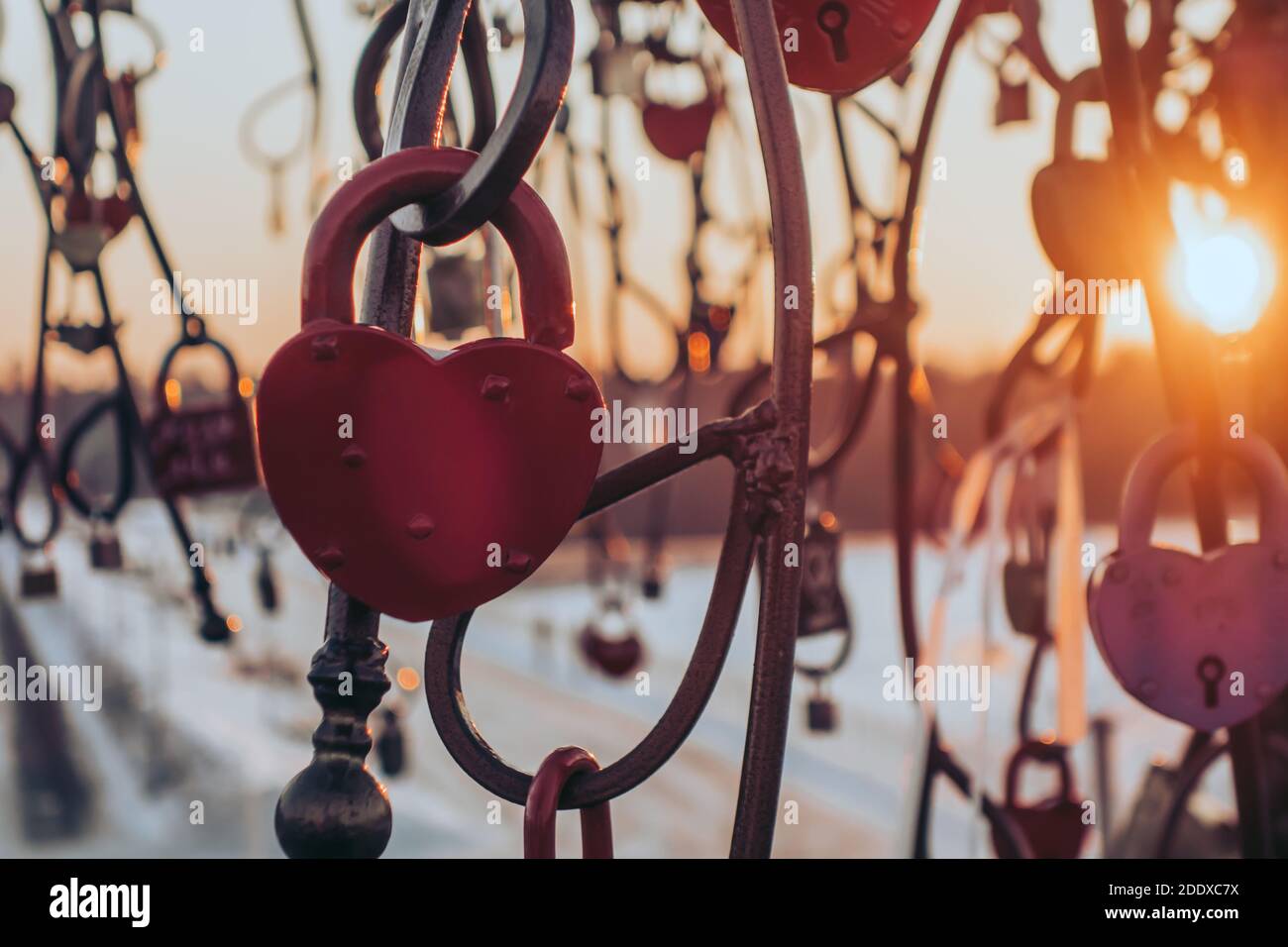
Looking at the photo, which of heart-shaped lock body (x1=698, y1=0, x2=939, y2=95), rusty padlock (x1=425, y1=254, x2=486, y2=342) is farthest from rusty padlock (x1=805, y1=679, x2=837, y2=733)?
heart-shaped lock body (x1=698, y1=0, x2=939, y2=95)

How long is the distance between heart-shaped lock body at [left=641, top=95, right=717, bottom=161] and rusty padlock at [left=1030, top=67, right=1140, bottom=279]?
1.48ft

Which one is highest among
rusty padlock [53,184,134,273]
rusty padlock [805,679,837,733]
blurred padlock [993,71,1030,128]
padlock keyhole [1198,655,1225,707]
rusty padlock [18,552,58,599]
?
blurred padlock [993,71,1030,128]

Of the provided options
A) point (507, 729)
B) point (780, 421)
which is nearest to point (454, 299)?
point (780, 421)

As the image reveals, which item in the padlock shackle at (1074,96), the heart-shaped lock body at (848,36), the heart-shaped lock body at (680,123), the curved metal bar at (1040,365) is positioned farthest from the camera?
the heart-shaped lock body at (680,123)

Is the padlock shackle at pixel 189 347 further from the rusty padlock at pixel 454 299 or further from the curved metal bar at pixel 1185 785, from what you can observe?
the curved metal bar at pixel 1185 785

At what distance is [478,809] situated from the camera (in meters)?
3.85

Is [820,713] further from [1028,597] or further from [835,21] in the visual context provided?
[835,21]

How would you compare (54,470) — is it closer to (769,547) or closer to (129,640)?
(769,547)

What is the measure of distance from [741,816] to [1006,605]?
0.54m

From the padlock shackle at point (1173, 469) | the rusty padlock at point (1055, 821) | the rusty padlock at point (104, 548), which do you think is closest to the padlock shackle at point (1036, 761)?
the rusty padlock at point (1055, 821)

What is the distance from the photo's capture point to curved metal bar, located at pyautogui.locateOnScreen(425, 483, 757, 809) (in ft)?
0.93

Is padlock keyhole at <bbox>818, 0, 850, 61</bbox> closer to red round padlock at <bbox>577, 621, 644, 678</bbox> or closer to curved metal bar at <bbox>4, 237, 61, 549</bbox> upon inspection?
curved metal bar at <bbox>4, 237, 61, 549</bbox>

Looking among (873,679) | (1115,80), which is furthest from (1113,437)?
(1115,80)

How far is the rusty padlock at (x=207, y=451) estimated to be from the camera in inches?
31.6
